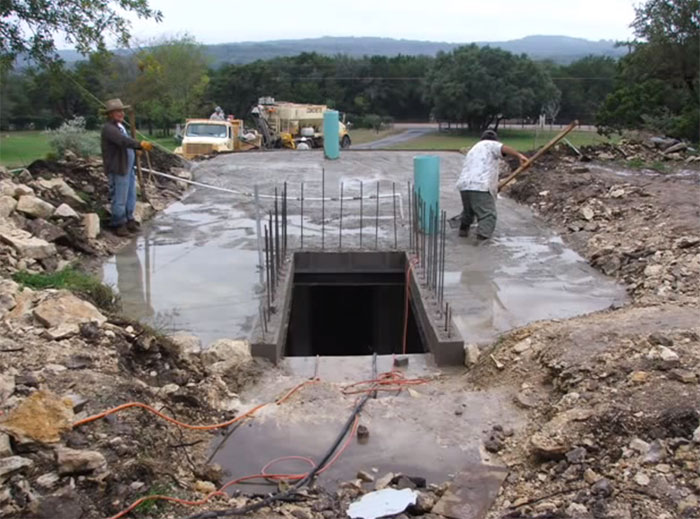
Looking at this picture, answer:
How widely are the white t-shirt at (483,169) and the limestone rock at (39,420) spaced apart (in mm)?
Answer: 6239

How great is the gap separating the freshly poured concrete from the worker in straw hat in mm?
404

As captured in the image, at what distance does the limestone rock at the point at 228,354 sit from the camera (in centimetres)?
534

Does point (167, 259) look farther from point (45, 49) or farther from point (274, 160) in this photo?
point (274, 160)

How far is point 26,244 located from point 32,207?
53.4 inches

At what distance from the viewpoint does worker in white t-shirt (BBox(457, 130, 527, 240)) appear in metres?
8.91

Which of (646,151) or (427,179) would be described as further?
(646,151)

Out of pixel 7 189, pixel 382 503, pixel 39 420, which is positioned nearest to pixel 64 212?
pixel 7 189

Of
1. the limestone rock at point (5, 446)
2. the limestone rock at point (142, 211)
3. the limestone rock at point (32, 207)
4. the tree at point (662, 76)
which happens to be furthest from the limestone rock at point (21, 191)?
the tree at point (662, 76)

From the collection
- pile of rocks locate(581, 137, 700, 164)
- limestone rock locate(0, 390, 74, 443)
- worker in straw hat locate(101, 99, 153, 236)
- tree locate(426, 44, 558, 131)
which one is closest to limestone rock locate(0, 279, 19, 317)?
limestone rock locate(0, 390, 74, 443)

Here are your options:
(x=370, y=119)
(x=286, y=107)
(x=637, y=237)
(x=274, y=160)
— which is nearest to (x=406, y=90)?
(x=370, y=119)

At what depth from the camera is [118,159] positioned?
864cm

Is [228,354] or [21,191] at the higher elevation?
[21,191]

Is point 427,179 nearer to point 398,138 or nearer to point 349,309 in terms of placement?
point 349,309

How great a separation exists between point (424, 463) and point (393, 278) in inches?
182
